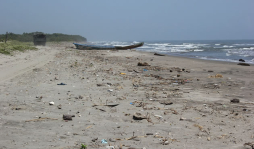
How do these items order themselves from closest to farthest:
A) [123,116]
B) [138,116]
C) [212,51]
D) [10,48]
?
[138,116], [123,116], [10,48], [212,51]

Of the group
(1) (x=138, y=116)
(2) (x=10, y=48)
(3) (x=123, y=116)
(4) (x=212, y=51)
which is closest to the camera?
(1) (x=138, y=116)

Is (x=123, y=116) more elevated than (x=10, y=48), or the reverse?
(x=10, y=48)

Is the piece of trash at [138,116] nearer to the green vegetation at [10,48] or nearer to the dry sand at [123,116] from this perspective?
the dry sand at [123,116]

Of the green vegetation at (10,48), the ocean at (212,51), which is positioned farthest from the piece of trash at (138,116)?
the ocean at (212,51)

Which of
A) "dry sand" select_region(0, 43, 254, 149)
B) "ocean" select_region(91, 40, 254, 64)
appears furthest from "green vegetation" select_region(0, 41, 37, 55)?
"ocean" select_region(91, 40, 254, 64)

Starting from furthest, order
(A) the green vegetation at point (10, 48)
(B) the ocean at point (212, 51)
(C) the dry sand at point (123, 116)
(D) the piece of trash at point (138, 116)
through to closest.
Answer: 1. (B) the ocean at point (212, 51)
2. (A) the green vegetation at point (10, 48)
3. (D) the piece of trash at point (138, 116)
4. (C) the dry sand at point (123, 116)

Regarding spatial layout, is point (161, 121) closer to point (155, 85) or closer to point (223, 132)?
point (223, 132)

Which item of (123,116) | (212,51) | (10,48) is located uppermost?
(212,51)

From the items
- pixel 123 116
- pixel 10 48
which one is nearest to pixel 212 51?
pixel 10 48

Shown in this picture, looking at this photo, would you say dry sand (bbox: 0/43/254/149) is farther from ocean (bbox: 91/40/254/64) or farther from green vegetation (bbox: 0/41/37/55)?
ocean (bbox: 91/40/254/64)

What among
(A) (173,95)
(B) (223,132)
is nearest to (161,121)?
(B) (223,132)

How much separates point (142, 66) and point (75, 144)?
8778 mm

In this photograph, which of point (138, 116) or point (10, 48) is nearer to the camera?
point (138, 116)

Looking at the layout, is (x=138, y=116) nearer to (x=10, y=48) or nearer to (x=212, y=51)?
(x=10, y=48)
